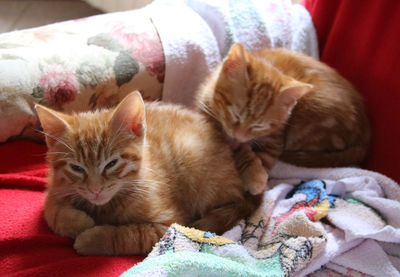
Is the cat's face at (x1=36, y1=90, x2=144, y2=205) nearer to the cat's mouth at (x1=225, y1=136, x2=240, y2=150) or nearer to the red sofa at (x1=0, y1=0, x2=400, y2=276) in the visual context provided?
the red sofa at (x1=0, y1=0, x2=400, y2=276)

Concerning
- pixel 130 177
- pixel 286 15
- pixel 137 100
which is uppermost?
pixel 286 15

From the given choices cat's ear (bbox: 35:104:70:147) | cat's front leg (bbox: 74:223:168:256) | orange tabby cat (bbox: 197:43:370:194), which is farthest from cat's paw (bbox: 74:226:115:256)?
orange tabby cat (bbox: 197:43:370:194)

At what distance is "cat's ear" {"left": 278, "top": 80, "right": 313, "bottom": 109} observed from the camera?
1.54m

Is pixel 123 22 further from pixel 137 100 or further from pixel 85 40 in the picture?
pixel 137 100

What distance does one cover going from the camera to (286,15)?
74.3 inches

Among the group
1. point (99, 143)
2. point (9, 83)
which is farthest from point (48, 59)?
point (99, 143)

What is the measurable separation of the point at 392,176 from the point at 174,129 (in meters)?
0.89

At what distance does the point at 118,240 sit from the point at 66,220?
0.56 feet

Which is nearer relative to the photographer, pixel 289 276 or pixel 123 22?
pixel 289 276

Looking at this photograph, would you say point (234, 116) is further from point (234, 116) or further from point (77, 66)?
point (77, 66)

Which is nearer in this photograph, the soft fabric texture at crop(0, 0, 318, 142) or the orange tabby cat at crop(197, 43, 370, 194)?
the soft fabric texture at crop(0, 0, 318, 142)

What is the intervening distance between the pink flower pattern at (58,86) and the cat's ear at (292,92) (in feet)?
2.61

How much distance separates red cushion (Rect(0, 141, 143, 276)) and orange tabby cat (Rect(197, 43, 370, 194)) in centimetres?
70

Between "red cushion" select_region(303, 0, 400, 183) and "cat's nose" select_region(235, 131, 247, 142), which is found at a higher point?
"red cushion" select_region(303, 0, 400, 183)
